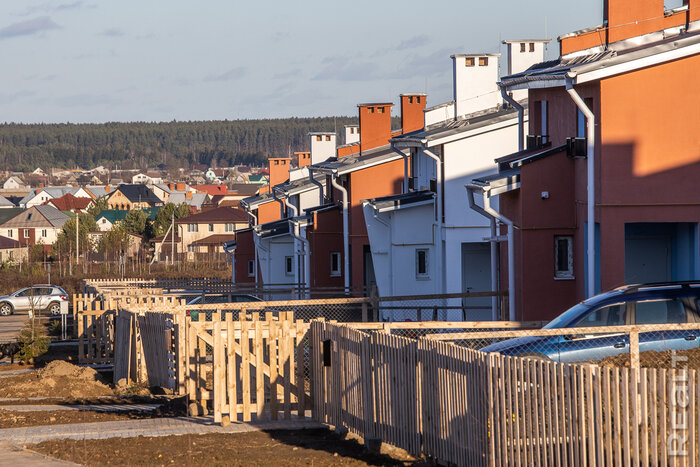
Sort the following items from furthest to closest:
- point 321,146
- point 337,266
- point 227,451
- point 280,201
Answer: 1. point 321,146
2. point 280,201
3. point 337,266
4. point 227,451

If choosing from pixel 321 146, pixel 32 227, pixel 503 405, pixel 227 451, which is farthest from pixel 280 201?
pixel 32 227

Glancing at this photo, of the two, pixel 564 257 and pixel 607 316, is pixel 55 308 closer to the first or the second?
pixel 564 257

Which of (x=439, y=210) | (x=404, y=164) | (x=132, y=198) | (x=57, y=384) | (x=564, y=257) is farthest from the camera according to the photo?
(x=132, y=198)

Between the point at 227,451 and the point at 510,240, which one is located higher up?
the point at 510,240

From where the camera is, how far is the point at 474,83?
1193 inches

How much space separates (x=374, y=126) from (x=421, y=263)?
10.1 meters

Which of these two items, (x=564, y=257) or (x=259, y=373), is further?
(x=564, y=257)

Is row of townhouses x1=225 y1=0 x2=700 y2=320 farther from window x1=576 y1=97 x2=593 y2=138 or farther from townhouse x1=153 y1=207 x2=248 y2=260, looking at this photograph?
townhouse x1=153 y1=207 x2=248 y2=260

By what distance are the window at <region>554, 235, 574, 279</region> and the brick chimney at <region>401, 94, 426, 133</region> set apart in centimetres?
1745

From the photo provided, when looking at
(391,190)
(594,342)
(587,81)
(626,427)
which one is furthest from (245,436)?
(391,190)

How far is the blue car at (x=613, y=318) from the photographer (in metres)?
12.8

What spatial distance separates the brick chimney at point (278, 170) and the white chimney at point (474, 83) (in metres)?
26.4

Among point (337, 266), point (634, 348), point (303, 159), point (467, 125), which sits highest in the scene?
point (303, 159)

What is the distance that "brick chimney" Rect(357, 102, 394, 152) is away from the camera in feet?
121
